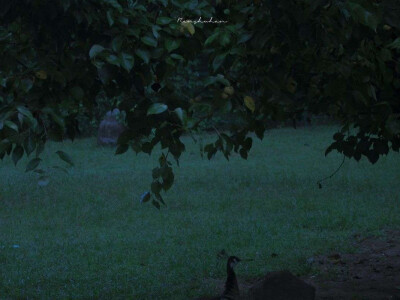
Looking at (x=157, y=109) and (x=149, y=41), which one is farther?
(x=149, y=41)

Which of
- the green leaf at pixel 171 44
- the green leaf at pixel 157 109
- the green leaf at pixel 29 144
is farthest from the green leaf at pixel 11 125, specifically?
the green leaf at pixel 171 44

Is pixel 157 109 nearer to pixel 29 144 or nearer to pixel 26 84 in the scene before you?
pixel 29 144

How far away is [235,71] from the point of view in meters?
5.30

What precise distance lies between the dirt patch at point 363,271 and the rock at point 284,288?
0.80 metres

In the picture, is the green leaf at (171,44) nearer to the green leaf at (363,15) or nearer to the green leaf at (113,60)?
the green leaf at (113,60)

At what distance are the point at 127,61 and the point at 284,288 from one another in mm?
3113

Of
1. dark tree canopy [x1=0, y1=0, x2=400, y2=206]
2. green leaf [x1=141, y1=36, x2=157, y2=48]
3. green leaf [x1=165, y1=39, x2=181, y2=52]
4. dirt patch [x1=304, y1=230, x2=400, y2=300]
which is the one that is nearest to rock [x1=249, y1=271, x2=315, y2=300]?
dirt patch [x1=304, y1=230, x2=400, y2=300]

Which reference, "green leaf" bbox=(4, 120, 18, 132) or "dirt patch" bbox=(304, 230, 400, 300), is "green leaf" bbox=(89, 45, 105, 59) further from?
"dirt patch" bbox=(304, 230, 400, 300)

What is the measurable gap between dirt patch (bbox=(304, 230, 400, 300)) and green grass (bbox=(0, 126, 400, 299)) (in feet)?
0.81

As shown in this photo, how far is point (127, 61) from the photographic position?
11.5 feet

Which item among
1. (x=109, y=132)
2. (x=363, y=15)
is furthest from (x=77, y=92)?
(x=109, y=132)

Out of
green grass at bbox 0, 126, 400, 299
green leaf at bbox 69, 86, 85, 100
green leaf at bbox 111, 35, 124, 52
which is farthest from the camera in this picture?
green grass at bbox 0, 126, 400, 299

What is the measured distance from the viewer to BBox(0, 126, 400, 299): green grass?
25.6 ft

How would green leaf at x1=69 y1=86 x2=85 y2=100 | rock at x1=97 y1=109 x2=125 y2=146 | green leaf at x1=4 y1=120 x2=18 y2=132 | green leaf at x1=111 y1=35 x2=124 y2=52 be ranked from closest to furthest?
1. green leaf at x1=4 y1=120 x2=18 y2=132
2. green leaf at x1=111 y1=35 x2=124 y2=52
3. green leaf at x1=69 y1=86 x2=85 y2=100
4. rock at x1=97 y1=109 x2=125 y2=146
